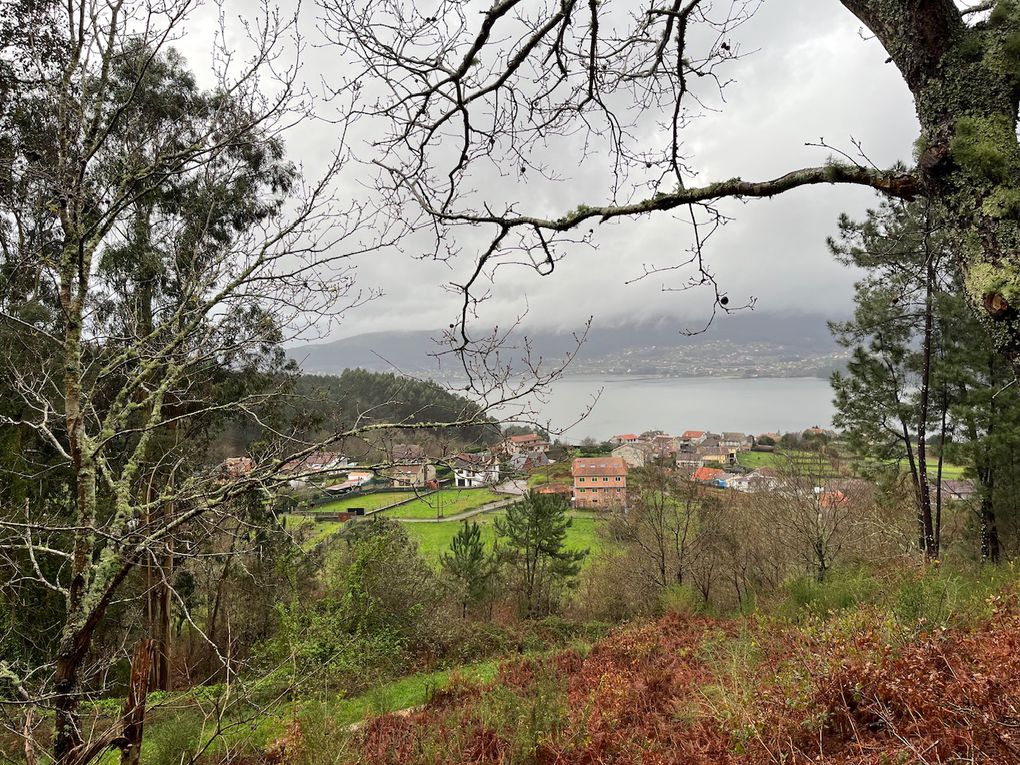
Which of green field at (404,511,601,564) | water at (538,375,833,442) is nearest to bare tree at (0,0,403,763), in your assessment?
water at (538,375,833,442)

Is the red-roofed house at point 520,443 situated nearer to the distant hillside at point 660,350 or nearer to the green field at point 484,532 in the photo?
the distant hillside at point 660,350

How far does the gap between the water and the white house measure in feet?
1.56

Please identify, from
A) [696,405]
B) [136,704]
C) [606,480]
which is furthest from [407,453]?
[696,405]

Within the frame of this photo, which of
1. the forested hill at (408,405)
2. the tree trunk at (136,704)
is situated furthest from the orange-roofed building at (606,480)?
the tree trunk at (136,704)

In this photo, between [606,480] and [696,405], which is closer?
[606,480]

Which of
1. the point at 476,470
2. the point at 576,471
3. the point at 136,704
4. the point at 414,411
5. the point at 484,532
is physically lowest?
the point at 484,532

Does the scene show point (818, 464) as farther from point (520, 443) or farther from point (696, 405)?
point (696, 405)

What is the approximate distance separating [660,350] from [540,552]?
6275cm

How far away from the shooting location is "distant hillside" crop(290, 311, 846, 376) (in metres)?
2.72

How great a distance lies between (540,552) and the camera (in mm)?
16844

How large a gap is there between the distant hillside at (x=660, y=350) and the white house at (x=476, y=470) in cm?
62

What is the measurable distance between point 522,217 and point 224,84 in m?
2.76

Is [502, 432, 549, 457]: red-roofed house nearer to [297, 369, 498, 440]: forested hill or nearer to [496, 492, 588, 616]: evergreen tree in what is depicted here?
[297, 369, 498, 440]: forested hill

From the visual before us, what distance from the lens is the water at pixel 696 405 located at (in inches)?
111
